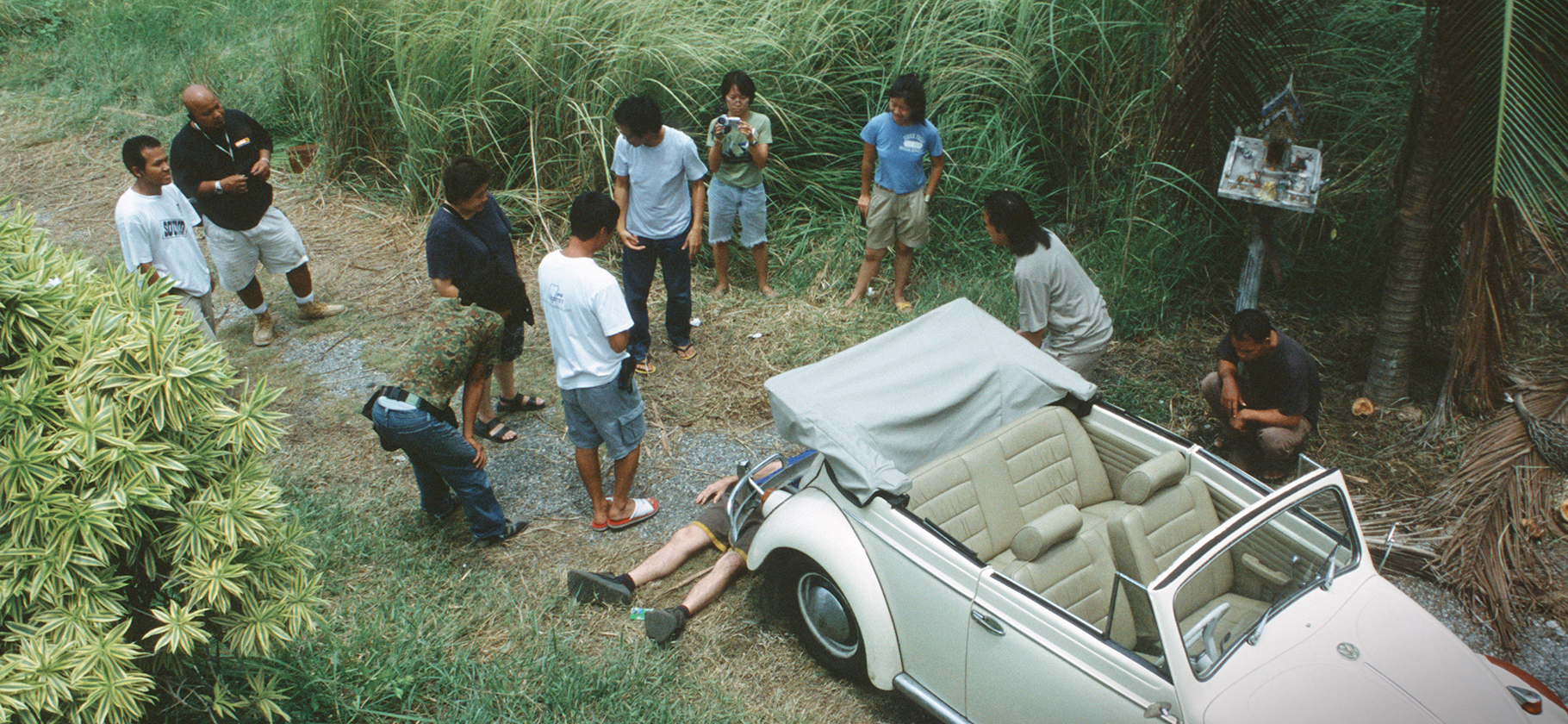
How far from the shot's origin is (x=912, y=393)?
4152 mm

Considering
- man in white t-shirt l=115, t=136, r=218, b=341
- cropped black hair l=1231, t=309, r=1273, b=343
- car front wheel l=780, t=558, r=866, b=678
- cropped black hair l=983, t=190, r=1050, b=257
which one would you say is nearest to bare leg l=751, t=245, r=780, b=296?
cropped black hair l=983, t=190, r=1050, b=257

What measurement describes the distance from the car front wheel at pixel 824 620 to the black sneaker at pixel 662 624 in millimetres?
514

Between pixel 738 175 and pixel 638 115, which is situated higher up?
pixel 638 115

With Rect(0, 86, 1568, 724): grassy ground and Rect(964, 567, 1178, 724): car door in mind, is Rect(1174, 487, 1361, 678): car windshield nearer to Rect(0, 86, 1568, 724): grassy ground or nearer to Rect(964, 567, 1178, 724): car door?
Rect(964, 567, 1178, 724): car door

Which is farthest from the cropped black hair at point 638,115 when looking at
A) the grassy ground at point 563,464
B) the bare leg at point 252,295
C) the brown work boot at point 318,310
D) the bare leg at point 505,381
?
the bare leg at point 252,295

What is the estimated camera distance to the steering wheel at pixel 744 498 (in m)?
4.43

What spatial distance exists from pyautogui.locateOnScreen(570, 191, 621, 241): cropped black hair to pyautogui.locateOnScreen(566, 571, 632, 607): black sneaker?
163cm

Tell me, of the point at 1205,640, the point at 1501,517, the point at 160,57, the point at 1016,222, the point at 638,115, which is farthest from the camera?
the point at 160,57

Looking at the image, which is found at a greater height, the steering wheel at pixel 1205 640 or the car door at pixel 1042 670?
the steering wheel at pixel 1205 640

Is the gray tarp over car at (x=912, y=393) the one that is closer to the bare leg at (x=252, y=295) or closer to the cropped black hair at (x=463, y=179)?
the cropped black hair at (x=463, y=179)

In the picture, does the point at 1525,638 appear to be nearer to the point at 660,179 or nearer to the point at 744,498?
the point at 744,498

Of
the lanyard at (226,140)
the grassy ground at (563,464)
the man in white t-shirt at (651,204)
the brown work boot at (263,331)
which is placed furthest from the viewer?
the brown work boot at (263,331)

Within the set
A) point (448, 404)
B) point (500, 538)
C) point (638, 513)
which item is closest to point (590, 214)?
point (448, 404)

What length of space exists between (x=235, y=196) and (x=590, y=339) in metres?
3.57
